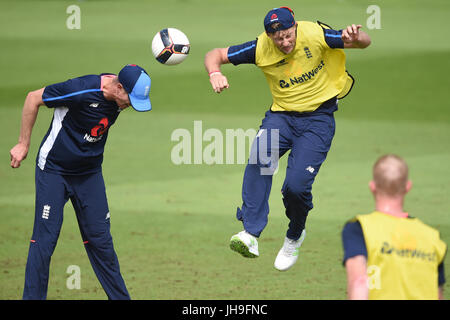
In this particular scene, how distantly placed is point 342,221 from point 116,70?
12.4 metres

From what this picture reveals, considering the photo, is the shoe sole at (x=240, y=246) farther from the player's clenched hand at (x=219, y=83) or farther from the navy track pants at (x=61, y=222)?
the player's clenched hand at (x=219, y=83)

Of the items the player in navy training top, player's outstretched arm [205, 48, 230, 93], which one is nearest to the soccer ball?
player's outstretched arm [205, 48, 230, 93]

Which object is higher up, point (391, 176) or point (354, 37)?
point (354, 37)

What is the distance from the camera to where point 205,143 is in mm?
16016

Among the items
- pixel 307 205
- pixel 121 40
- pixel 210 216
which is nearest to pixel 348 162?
pixel 210 216

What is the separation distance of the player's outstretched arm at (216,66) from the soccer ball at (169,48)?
1.16 feet

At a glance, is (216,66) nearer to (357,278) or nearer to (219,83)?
(219,83)

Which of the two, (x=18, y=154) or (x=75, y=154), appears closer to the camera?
(x=18, y=154)

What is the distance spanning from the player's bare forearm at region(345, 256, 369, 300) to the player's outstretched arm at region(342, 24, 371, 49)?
349 centimetres

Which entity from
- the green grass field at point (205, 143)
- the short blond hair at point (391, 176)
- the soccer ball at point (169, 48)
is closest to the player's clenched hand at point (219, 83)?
the soccer ball at point (169, 48)

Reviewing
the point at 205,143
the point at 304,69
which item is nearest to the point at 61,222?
the point at 304,69

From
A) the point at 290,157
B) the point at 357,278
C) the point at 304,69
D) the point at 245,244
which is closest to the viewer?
the point at 357,278

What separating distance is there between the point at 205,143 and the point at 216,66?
7986 mm

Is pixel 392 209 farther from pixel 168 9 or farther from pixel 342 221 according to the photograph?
pixel 168 9
